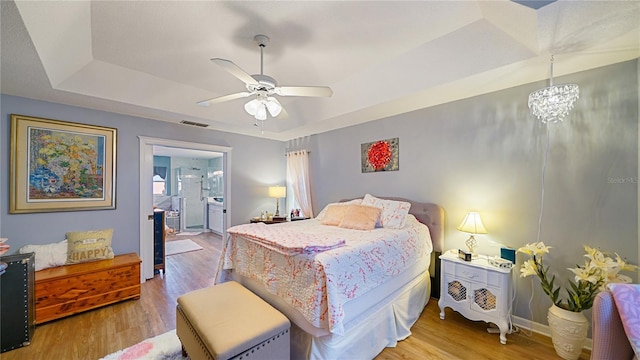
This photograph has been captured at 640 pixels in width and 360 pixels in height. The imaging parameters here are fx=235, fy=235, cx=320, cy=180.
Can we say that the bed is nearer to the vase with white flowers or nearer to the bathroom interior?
the vase with white flowers

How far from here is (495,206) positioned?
2.47 m

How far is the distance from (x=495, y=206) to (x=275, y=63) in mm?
2742

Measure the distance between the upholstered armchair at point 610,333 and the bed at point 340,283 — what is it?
1198 millimetres

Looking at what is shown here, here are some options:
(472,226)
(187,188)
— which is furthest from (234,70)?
(187,188)

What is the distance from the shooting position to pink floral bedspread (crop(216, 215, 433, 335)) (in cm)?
154

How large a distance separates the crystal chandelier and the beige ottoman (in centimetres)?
249

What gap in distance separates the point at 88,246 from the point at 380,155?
3865mm

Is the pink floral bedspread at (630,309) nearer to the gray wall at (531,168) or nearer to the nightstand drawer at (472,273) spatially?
the nightstand drawer at (472,273)

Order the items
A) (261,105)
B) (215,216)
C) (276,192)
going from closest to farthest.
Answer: (261,105) < (276,192) < (215,216)

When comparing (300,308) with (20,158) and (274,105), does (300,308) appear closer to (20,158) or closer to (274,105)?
(274,105)

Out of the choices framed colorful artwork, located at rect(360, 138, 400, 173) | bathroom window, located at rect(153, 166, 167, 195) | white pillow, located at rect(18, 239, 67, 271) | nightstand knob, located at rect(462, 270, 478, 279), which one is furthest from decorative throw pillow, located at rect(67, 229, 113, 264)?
bathroom window, located at rect(153, 166, 167, 195)

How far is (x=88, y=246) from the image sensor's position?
110 inches

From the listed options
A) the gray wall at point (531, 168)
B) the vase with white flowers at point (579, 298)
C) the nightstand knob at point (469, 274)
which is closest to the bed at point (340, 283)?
the nightstand knob at point (469, 274)

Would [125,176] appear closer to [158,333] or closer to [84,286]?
[84,286]
